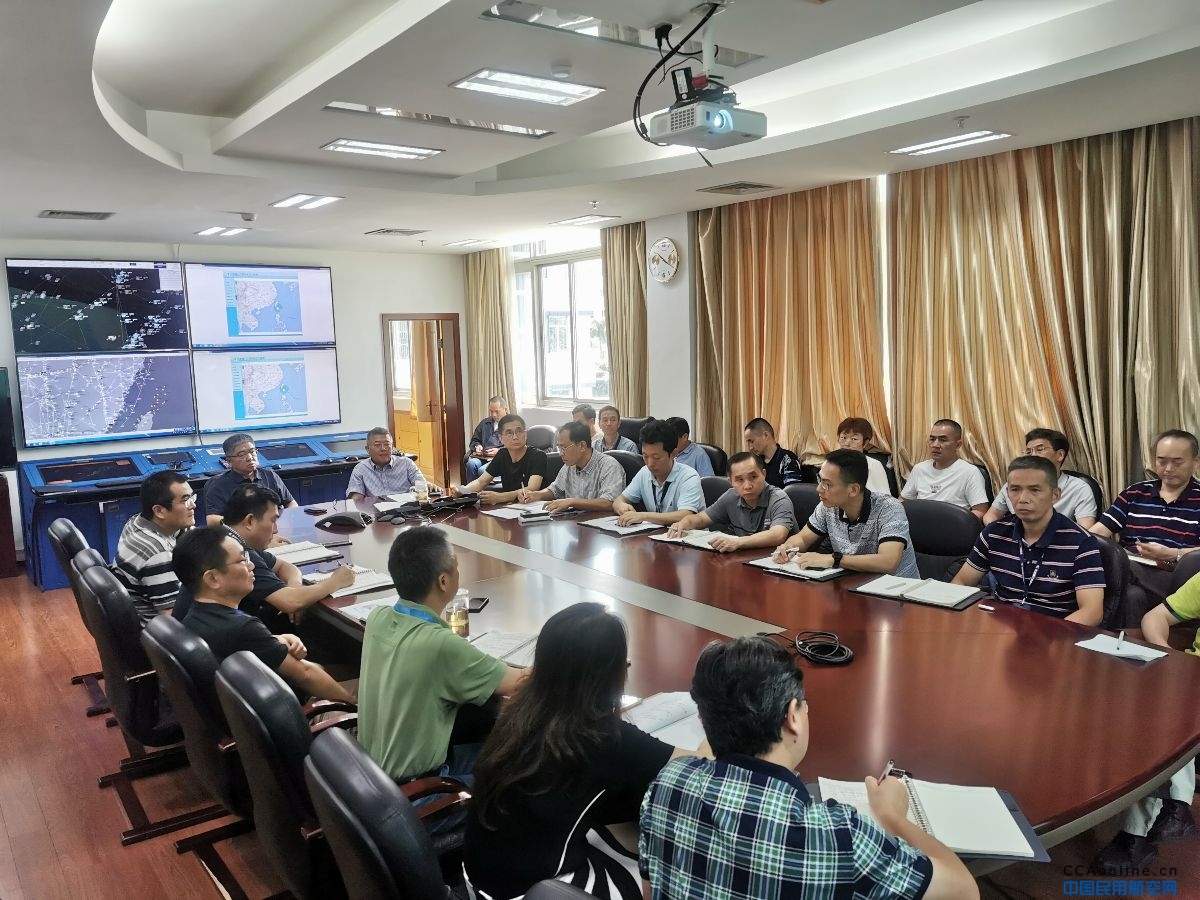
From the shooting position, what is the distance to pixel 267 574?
11.0 feet

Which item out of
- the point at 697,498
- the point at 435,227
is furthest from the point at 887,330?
the point at 435,227

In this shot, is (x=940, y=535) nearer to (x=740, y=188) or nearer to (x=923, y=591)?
(x=923, y=591)

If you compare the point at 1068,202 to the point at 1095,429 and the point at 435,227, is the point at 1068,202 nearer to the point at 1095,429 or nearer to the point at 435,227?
Answer: the point at 1095,429

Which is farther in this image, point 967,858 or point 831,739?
point 831,739

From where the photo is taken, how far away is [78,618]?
5.75 m

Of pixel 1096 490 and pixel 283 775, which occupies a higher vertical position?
pixel 1096 490

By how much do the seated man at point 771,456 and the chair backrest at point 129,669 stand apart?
3.81m

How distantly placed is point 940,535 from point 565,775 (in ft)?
8.90

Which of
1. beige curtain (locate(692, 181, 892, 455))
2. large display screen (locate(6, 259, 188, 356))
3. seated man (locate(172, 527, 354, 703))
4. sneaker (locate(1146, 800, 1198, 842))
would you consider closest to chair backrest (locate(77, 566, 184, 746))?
seated man (locate(172, 527, 354, 703))

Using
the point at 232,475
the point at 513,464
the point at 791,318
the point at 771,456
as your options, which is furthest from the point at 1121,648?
the point at 232,475

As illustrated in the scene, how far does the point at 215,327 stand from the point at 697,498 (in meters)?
5.46

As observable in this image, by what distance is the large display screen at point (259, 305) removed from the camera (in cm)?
798

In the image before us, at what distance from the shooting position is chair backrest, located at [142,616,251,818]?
8.00ft

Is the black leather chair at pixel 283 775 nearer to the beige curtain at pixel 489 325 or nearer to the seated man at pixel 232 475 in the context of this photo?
the seated man at pixel 232 475
